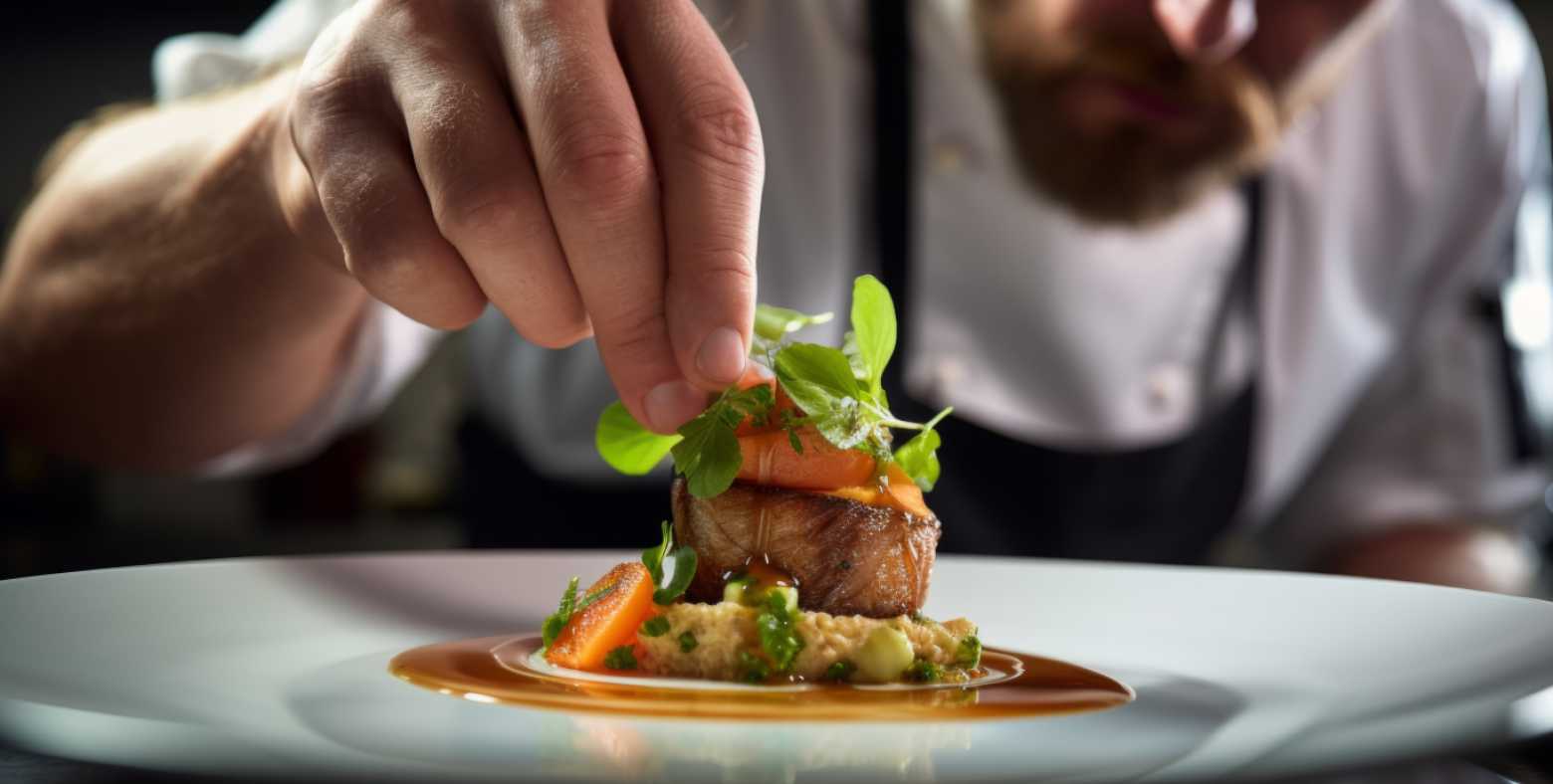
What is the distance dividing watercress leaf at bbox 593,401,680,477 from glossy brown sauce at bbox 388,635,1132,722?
220 mm

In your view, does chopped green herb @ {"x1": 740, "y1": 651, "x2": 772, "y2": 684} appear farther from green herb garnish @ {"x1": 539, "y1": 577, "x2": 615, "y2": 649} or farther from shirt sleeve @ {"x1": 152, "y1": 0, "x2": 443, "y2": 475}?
shirt sleeve @ {"x1": 152, "y1": 0, "x2": 443, "y2": 475}

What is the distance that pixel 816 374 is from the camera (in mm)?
1320

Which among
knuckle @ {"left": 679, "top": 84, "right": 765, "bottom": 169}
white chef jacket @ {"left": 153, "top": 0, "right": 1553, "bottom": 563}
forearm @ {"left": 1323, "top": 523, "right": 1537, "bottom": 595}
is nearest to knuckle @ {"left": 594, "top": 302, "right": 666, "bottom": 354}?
knuckle @ {"left": 679, "top": 84, "right": 765, "bottom": 169}

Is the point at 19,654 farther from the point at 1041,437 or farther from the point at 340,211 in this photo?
the point at 1041,437

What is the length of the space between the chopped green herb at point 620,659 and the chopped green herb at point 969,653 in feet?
1.02

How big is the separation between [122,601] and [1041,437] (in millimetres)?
2016

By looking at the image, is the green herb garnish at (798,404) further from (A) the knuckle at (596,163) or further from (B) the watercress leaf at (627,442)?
(A) the knuckle at (596,163)

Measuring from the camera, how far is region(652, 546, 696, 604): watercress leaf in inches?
Answer: 52.4

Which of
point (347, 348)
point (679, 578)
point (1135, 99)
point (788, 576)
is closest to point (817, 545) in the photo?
point (788, 576)

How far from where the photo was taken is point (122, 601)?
1277 mm

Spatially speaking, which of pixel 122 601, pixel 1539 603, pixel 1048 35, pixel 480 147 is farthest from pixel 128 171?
pixel 1539 603

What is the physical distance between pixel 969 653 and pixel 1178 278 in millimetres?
1923

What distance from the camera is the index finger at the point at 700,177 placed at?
3.61 feet

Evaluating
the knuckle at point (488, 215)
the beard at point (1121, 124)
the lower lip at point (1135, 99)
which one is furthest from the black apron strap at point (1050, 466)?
the knuckle at point (488, 215)
